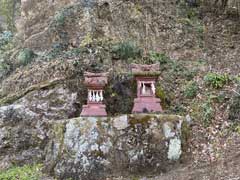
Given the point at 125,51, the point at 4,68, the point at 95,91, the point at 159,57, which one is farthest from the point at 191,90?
the point at 4,68

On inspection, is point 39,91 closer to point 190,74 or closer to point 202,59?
point 190,74

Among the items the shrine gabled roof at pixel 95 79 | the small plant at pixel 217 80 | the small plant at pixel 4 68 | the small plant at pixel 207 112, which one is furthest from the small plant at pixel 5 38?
the small plant at pixel 207 112

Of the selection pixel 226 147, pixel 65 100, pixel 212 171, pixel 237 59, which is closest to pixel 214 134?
pixel 226 147

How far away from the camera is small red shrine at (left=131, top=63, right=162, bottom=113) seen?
835 cm

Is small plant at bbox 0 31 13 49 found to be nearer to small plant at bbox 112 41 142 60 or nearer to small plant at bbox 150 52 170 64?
small plant at bbox 112 41 142 60

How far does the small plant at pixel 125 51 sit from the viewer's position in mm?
10414

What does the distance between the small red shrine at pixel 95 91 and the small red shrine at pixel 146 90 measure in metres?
0.65

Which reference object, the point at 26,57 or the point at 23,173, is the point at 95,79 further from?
the point at 26,57

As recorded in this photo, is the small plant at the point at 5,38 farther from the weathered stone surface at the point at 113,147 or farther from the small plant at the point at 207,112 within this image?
the small plant at the point at 207,112

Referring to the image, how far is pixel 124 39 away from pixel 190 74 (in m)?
2.20

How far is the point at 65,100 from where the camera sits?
9.40 meters

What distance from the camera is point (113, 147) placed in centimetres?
778

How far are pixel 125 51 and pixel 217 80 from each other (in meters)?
2.35

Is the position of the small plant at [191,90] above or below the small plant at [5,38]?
below
